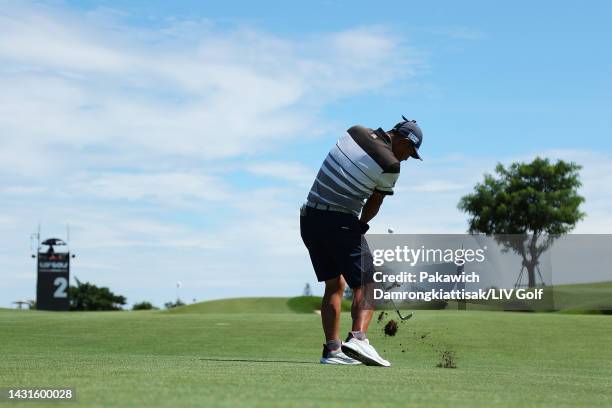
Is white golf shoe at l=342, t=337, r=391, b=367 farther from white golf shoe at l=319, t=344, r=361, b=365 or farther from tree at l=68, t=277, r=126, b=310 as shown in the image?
tree at l=68, t=277, r=126, b=310

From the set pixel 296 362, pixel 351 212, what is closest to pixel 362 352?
pixel 296 362

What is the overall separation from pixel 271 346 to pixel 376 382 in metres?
9.12

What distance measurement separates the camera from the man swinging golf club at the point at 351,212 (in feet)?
26.6

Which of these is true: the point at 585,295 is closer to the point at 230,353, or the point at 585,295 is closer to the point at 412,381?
the point at 230,353

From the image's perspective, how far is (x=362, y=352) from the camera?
8.09 m

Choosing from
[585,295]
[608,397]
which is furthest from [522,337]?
[585,295]

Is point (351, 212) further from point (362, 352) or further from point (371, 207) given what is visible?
point (362, 352)

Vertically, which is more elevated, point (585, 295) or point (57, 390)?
point (585, 295)

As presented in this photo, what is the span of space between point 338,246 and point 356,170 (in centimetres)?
71

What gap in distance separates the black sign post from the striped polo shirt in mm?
50639

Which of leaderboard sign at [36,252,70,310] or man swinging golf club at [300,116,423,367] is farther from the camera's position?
leaderboard sign at [36,252,70,310]

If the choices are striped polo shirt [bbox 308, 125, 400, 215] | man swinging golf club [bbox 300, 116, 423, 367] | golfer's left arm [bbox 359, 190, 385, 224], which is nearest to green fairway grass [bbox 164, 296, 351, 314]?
man swinging golf club [bbox 300, 116, 423, 367]

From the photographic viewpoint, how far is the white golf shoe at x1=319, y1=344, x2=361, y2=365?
8234 mm

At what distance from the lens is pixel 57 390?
4895 millimetres
